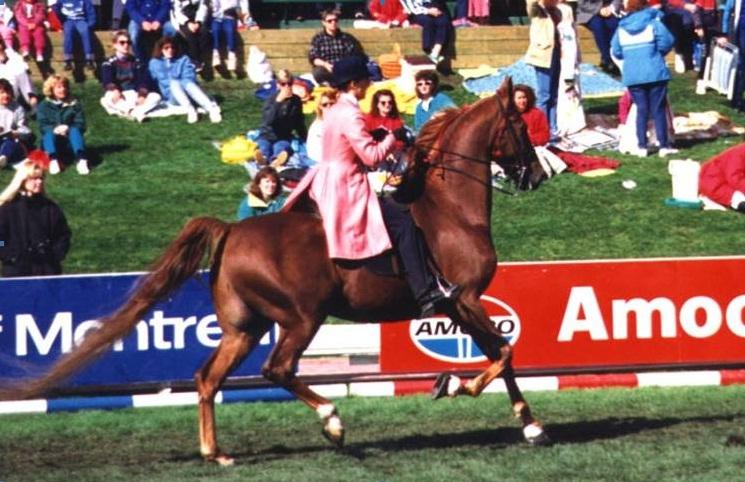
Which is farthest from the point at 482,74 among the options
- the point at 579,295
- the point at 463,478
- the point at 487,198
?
the point at 463,478

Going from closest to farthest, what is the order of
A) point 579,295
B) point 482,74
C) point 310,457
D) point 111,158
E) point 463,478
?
point 463,478 < point 310,457 < point 579,295 < point 111,158 < point 482,74

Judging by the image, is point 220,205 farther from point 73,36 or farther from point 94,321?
point 94,321

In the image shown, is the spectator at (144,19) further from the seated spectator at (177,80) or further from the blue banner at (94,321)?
the blue banner at (94,321)

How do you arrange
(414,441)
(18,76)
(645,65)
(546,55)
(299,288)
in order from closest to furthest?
(299,288) → (414,441) → (645,65) → (18,76) → (546,55)

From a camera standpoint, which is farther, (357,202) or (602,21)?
(602,21)

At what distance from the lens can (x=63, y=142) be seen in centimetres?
2117

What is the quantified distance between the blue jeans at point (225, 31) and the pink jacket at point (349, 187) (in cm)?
1138

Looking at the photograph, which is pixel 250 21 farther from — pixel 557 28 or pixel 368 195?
pixel 368 195

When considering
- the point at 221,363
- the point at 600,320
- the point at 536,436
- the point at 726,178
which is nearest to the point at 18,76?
the point at 726,178

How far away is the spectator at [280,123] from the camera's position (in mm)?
20172

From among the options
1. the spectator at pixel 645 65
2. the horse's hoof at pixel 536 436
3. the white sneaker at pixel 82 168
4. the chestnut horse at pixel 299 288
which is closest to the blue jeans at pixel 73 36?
the white sneaker at pixel 82 168

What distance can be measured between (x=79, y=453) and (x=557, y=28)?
11.3 meters

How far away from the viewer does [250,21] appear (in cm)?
2489

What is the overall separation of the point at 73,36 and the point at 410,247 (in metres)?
11.8
